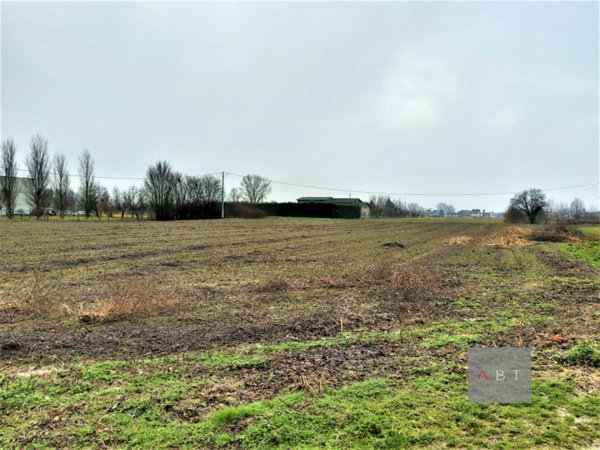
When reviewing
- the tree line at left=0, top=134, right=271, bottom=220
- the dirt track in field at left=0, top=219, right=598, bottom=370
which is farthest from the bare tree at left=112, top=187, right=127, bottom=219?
the dirt track in field at left=0, top=219, right=598, bottom=370

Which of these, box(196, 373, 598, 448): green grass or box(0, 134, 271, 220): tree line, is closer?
box(196, 373, 598, 448): green grass

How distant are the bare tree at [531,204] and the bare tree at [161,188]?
7120 cm

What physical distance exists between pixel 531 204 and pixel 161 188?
76.0 metres

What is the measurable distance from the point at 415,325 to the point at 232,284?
511 centimetres

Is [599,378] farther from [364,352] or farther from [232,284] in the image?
[232,284]

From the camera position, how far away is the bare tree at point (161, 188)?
65.8 m

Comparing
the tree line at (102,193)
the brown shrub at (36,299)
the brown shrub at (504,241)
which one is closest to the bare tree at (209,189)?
the tree line at (102,193)

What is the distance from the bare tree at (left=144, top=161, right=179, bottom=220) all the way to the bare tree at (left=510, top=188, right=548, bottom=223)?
71201 mm

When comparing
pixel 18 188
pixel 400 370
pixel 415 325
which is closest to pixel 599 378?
pixel 400 370

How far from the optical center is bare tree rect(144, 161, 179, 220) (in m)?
65.8

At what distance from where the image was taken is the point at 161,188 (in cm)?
6831

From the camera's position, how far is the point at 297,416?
3105mm

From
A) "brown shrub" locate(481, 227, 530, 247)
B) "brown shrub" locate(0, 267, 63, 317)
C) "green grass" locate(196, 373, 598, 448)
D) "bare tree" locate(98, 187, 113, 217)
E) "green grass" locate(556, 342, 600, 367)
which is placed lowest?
"brown shrub" locate(0, 267, 63, 317)

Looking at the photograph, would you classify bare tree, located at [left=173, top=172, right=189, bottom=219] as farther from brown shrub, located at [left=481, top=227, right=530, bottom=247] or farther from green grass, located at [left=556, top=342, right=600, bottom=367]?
green grass, located at [left=556, top=342, right=600, bottom=367]
